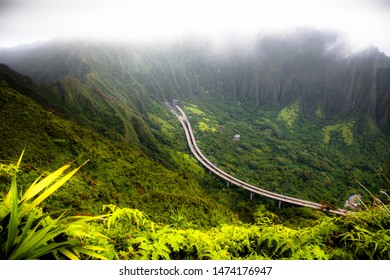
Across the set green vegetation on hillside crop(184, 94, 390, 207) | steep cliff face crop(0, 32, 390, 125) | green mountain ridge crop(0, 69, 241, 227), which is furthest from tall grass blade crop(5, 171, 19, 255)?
steep cliff face crop(0, 32, 390, 125)

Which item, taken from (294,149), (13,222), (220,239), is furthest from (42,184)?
(294,149)

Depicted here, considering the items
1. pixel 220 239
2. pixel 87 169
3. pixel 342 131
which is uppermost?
pixel 220 239

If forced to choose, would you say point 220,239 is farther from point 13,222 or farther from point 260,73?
point 260,73

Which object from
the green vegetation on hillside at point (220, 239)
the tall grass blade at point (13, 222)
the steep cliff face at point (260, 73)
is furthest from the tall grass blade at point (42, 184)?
the steep cliff face at point (260, 73)

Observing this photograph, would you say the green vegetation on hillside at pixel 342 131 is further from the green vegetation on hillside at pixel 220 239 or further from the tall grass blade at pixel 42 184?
the tall grass blade at pixel 42 184

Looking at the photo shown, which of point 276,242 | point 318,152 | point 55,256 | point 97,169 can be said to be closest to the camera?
point 55,256

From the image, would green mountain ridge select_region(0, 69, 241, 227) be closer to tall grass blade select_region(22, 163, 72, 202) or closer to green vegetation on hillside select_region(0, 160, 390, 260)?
green vegetation on hillside select_region(0, 160, 390, 260)

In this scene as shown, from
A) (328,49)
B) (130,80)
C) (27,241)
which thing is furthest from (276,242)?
(328,49)
